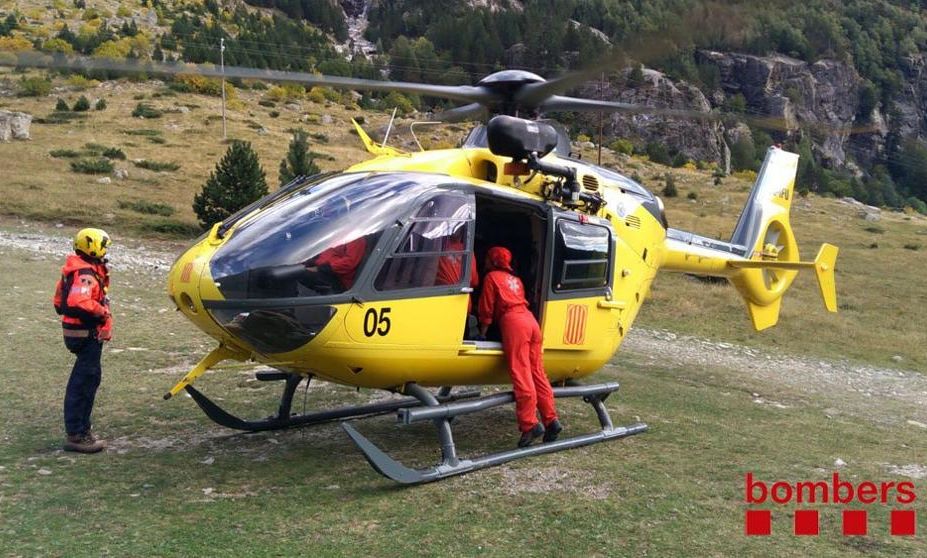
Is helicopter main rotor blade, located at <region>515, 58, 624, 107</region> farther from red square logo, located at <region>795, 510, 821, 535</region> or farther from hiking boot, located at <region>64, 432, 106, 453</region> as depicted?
hiking boot, located at <region>64, 432, 106, 453</region>

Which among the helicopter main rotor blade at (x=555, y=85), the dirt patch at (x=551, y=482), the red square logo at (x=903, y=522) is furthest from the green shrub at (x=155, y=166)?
the red square logo at (x=903, y=522)

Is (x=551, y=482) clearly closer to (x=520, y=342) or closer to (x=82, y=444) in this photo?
(x=520, y=342)

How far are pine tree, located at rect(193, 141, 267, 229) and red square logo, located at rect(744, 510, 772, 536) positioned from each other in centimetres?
1810

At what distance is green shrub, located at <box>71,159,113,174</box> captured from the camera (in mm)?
27375

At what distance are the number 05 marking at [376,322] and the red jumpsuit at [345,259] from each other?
0.89 ft

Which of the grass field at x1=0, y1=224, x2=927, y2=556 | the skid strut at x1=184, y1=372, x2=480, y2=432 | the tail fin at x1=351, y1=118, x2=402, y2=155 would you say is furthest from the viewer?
the tail fin at x1=351, y1=118, x2=402, y2=155

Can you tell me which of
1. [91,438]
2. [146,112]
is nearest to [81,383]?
[91,438]

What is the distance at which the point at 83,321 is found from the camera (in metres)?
6.43

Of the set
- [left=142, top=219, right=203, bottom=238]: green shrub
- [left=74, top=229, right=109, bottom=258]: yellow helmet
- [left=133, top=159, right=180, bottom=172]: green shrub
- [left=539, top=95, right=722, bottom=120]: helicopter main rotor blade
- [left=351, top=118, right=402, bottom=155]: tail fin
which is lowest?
[left=142, top=219, right=203, bottom=238]: green shrub

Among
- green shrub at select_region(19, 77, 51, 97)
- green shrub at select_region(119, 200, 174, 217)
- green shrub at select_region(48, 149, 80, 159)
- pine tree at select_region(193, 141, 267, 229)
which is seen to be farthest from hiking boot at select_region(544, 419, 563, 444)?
green shrub at select_region(19, 77, 51, 97)

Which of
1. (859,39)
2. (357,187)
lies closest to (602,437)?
(357,187)

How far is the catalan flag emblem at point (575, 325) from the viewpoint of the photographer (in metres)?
7.52

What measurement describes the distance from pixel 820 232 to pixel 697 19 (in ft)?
105

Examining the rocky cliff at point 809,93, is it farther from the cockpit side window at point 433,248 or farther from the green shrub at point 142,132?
the cockpit side window at point 433,248
